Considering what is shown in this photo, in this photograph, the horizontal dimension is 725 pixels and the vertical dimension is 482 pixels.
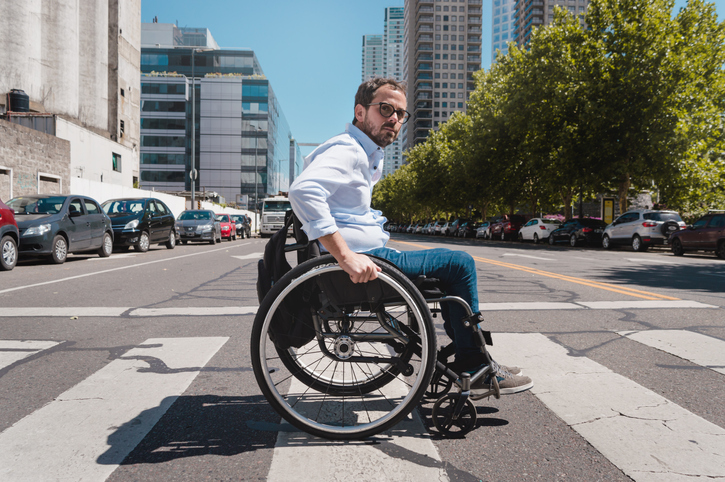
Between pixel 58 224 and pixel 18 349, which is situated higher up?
pixel 58 224

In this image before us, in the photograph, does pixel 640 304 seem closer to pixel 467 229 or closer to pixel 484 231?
pixel 484 231

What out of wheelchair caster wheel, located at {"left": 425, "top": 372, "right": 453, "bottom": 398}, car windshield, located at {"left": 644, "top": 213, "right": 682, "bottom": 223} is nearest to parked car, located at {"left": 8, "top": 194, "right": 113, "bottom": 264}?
wheelchair caster wheel, located at {"left": 425, "top": 372, "right": 453, "bottom": 398}

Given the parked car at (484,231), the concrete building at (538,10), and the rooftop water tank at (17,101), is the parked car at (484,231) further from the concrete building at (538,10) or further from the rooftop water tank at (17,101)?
the concrete building at (538,10)

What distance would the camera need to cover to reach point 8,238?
34.0ft

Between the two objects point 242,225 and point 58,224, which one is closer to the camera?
point 58,224

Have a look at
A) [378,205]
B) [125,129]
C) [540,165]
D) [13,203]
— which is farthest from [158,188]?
[13,203]

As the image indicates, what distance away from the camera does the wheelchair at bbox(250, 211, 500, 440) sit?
243cm

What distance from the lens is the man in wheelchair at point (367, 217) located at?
239cm

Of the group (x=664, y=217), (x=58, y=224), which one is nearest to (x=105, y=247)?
(x=58, y=224)

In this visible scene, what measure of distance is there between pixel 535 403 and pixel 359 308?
1178 mm

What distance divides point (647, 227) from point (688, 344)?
19.1 meters

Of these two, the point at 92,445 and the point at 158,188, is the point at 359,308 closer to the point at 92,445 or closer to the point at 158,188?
the point at 92,445

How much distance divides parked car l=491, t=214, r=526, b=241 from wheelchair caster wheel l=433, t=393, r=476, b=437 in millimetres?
33892

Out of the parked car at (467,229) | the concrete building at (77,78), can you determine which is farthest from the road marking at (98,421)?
the parked car at (467,229)
